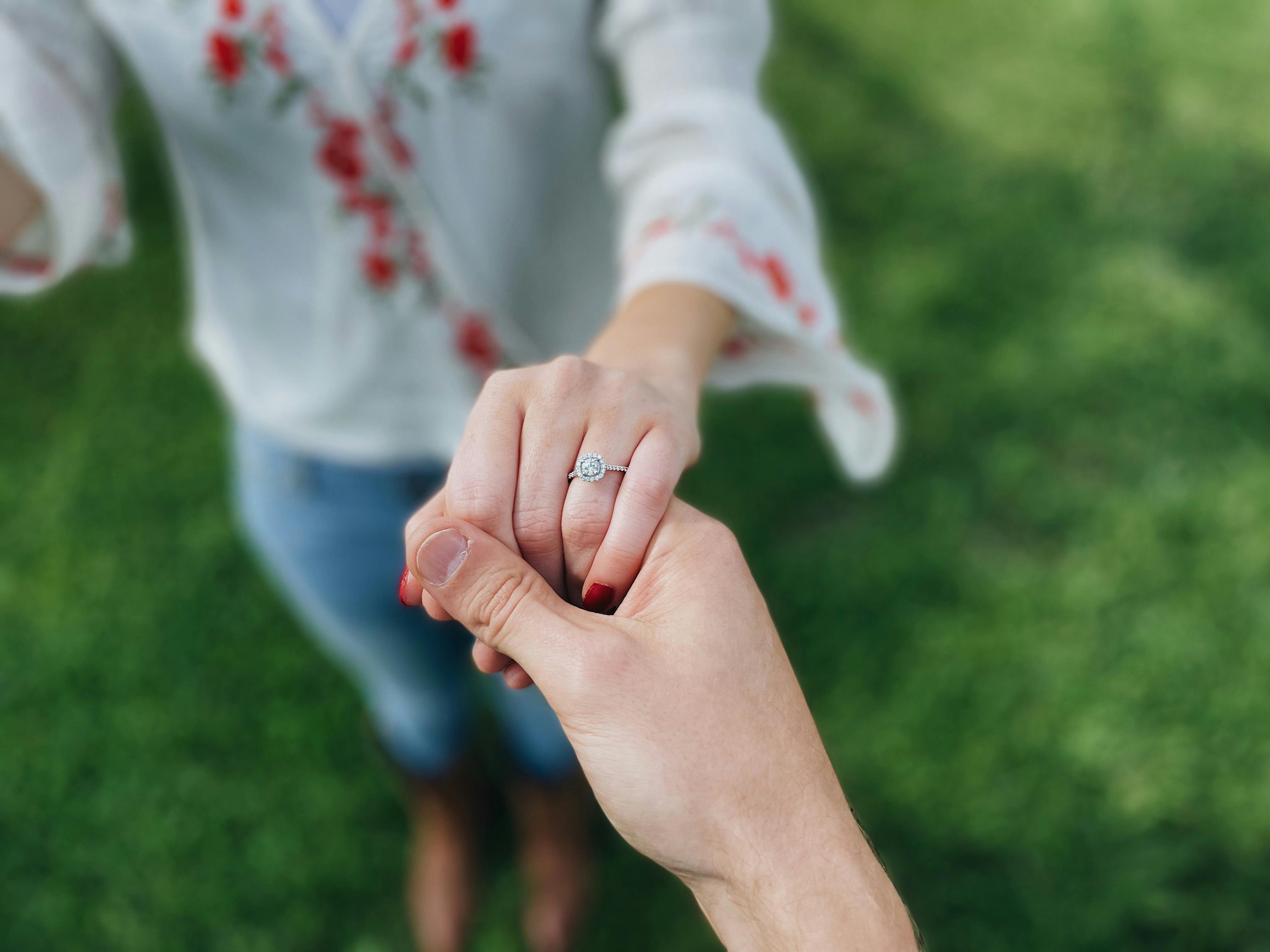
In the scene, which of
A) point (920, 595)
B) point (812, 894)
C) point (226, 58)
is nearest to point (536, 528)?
point (812, 894)

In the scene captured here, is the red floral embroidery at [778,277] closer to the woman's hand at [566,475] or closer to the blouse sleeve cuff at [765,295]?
the blouse sleeve cuff at [765,295]

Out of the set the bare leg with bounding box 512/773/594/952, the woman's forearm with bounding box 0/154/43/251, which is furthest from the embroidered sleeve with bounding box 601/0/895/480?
the bare leg with bounding box 512/773/594/952

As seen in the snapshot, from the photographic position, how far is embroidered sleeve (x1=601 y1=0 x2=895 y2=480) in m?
0.99

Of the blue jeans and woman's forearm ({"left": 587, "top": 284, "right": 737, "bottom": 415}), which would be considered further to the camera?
the blue jeans

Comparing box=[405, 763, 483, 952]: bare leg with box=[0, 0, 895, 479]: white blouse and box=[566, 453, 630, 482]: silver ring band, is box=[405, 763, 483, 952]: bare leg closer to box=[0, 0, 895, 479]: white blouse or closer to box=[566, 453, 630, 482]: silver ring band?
box=[0, 0, 895, 479]: white blouse

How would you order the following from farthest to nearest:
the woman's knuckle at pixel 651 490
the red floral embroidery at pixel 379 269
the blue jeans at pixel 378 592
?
the blue jeans at pixel 378 592 < the red floral embroidery at pixel 379 269 < the woman's knuckle at pixel 651 490

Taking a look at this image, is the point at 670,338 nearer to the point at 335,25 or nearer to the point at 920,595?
the point at 335,25

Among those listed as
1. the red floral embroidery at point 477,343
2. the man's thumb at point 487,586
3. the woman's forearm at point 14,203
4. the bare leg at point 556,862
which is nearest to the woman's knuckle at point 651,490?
the man's thumb at point 487,586

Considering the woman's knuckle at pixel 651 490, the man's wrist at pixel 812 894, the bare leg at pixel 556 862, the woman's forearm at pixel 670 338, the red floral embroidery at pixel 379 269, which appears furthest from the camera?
the bare leg at pixel 556 862

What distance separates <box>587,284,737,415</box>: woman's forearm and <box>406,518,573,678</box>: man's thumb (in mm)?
218

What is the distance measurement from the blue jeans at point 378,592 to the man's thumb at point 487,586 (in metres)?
0.69

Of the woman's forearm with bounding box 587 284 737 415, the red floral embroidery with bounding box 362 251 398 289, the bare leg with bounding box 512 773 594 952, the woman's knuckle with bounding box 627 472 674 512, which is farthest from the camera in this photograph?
the bare leg with bounding box 512 773 594 952

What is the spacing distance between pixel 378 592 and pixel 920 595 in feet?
4.93

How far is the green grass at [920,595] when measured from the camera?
2.13 m
